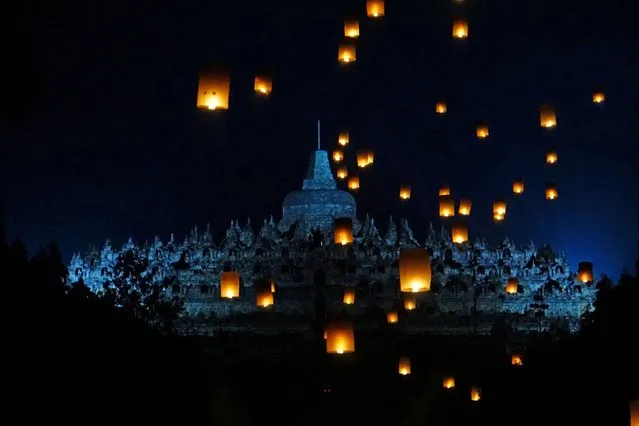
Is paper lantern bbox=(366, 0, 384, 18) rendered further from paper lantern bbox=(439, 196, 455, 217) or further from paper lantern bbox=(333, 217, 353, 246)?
paper lantern bbox=(439, 196, 455, 217)

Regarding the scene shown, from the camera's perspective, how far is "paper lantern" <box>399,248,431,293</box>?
12398mm

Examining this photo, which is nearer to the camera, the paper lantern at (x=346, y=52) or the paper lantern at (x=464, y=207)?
the paper lantern at (x=346, y=52)

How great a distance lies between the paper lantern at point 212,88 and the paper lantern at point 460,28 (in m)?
5.76

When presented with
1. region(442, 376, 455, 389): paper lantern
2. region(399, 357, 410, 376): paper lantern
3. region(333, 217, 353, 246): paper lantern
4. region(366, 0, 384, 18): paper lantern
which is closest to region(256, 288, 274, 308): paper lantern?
region(333, 217, 353, 246): paper lantern

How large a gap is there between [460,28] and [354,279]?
23.5 metres

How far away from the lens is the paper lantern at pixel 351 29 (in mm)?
14555

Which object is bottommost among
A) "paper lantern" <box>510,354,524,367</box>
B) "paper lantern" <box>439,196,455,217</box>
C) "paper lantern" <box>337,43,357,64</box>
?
"paper lantern" <box>510,354,524,367</box>

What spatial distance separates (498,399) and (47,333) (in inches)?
582

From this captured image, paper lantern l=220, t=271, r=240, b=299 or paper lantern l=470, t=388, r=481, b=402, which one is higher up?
paper lantern l=220, t=271, r=240, b=299

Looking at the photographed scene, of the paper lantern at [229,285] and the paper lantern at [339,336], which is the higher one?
the paper lantern at [229,285]

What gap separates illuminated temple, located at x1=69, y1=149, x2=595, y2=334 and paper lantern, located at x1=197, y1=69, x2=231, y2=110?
22751mm

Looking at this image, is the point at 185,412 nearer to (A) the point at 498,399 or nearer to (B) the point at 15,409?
(B) the point at 15,409

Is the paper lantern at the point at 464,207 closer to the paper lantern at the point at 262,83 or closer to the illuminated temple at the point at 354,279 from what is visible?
the paper lantern at the point at 262,83

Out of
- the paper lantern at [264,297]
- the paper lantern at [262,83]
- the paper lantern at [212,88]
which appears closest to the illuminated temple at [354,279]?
the paper lantern at [264,297]
